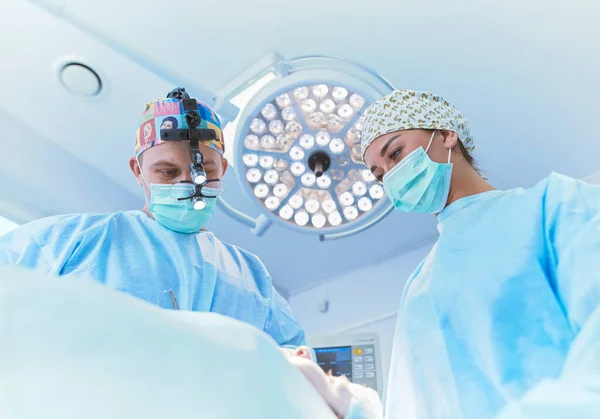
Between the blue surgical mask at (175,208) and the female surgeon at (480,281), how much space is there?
52 cm

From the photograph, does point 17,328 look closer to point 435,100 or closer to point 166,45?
point 435,100


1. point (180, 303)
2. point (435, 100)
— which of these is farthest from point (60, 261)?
point (435, 100)

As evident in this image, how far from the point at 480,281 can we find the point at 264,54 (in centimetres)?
126

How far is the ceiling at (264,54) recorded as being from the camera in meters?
1.90

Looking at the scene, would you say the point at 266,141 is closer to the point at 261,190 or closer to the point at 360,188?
the point at 261,190

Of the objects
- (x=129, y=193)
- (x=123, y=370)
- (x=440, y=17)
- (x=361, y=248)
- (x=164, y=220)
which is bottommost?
(x=361, y=248)

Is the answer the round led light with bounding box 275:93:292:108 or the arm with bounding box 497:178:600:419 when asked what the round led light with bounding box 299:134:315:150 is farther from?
the arm with bounding box 497:178:600:419

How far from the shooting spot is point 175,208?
1353 millimetres

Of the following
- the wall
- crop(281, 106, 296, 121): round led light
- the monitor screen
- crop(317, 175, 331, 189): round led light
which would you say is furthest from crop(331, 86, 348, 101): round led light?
the wall

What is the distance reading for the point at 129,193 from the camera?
2527 millimetres

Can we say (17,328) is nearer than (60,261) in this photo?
Yes

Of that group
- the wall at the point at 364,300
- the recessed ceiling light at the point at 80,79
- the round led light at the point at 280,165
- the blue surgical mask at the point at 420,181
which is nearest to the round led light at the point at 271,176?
the round led light at the point at 280,165

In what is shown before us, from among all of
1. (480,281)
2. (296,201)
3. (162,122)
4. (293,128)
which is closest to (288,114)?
(293,128)

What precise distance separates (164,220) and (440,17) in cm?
120
